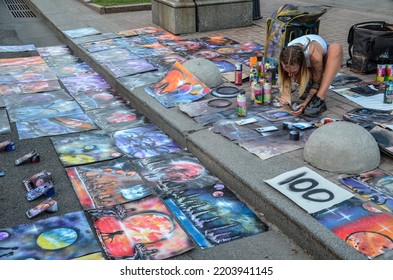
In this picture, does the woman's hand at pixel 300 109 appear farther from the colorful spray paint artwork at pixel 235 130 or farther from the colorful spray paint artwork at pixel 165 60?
the colorful spray paint artwork at pixel 165 60

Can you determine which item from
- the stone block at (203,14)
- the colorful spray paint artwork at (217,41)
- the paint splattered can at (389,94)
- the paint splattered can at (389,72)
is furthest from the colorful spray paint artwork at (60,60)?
the paint splattered can at (389,94)

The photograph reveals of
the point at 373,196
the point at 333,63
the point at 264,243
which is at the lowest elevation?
the point at 264,243

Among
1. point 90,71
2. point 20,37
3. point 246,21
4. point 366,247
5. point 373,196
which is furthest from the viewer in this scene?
point 20,37

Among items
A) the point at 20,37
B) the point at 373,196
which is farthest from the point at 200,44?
the point at 373,196

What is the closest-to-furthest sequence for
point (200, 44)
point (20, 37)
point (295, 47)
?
point (295, 47)
point (200, 44)
point (20, 37)

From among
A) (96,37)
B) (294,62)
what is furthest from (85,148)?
(96,37)

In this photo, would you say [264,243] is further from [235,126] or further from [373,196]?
[235,126]

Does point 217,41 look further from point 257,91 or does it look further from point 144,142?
point 144,142

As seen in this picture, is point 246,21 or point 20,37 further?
Answer: point 20,37

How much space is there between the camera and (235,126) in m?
4.65

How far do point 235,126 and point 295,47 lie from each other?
0.94m

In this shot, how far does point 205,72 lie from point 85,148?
178cm

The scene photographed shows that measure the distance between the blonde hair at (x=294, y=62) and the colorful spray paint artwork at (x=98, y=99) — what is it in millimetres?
2187

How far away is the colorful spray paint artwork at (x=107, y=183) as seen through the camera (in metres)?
3.86
